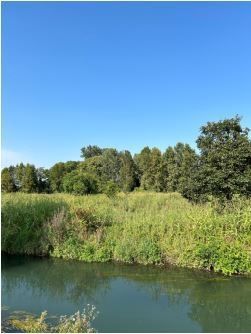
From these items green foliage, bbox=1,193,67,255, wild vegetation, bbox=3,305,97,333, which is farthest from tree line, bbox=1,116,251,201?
wild vegetation, bbox=3,305,97,333

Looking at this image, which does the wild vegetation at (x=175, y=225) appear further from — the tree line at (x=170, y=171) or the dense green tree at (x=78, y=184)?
the dense green tree at (x=78, y=184)

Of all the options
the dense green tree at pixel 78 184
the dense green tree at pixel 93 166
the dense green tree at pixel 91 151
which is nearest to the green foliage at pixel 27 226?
the dense green tree at pixel 78 184

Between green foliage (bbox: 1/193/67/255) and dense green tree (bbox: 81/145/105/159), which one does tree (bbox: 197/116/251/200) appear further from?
dense green tree (bbox: 81/145/105/159)

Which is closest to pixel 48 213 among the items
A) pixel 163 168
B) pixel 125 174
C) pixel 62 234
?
pixel 62 234

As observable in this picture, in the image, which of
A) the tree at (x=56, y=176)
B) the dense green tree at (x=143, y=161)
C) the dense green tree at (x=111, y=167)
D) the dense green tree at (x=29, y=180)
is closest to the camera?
the dense green tree at (x=29, y=180)

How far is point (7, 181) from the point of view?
30.5 m

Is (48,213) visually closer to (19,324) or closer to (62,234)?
(62,234)

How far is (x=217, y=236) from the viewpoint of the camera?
8.08 m

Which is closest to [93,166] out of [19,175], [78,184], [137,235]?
[19,175]

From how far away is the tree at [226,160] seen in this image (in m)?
12.2

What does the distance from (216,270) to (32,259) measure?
3989 mm

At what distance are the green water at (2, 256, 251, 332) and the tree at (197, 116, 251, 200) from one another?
5.21 m

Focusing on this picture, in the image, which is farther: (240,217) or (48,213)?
(48,213)

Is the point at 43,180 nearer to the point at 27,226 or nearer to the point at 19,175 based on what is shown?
the point at 19,175
